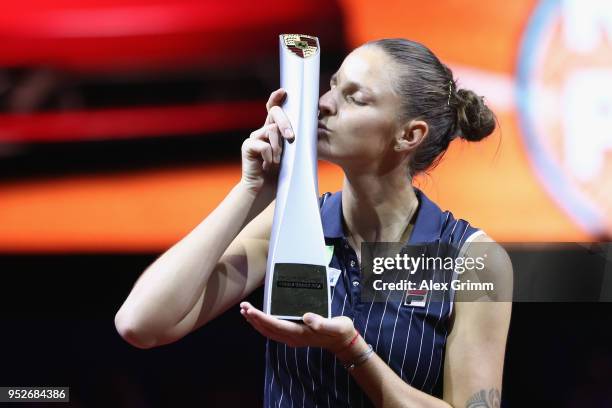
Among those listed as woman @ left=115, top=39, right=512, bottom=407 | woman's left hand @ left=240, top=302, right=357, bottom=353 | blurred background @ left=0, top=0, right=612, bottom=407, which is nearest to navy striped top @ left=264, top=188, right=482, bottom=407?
woman @ left=115, top=39, right=512, bottom=407

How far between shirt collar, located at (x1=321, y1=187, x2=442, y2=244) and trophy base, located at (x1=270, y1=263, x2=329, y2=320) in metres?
0.23

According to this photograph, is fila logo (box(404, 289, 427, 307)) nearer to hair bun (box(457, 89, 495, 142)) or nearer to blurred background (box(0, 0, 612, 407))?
hair bun (box(457, 89, 495, 142))

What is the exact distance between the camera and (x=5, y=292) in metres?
1.51

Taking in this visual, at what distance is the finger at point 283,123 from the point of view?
103 centimetres

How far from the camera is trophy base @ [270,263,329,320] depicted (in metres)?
0.98

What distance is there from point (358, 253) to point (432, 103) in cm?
24

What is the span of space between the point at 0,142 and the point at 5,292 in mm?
274

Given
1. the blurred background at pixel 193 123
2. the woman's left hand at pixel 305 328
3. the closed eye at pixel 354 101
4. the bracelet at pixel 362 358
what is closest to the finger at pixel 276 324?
the woman's left hand at pixel 305 328

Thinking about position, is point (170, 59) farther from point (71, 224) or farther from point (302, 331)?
point (302, 331)

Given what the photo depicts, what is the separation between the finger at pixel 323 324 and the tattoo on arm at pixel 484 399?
0.24m

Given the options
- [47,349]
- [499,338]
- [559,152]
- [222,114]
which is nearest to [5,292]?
[47,349]

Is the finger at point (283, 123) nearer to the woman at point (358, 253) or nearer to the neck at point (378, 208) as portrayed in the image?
the woman at point (358, 253)

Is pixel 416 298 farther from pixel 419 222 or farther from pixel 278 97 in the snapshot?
pixel 278 97

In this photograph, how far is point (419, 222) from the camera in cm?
122
